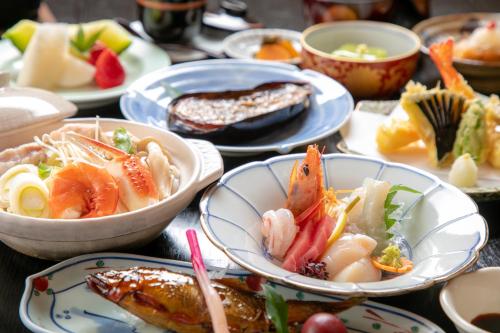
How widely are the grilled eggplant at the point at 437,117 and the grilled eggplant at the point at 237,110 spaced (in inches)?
12.9

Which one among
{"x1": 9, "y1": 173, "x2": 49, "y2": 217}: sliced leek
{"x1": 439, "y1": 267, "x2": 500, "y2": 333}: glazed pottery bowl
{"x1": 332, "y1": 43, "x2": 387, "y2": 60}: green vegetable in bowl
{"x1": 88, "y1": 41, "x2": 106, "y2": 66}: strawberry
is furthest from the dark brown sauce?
{"x1": 88, "y1": 41, "x2": 106, "y2": 66}: strawberry

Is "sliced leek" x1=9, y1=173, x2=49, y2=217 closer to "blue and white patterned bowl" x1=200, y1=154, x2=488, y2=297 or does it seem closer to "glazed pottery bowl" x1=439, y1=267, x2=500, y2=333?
"blue and white patterned bowl" x1=200, y1=154, x2=488, y2=297

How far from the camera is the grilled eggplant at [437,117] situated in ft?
5.90

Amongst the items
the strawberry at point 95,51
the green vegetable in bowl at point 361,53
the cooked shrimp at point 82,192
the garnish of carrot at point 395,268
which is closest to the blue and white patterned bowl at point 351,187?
the garnish of carrot at point 395,268

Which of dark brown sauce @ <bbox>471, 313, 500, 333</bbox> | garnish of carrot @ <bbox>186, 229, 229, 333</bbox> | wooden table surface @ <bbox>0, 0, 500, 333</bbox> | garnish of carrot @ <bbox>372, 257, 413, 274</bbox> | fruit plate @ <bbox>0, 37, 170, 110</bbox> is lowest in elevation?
fruit plate @ <bbox>0, 37, 170, 110</bbox>

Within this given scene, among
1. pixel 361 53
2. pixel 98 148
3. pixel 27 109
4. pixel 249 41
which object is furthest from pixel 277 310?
pixel 249 41

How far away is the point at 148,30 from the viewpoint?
2547 millimetres

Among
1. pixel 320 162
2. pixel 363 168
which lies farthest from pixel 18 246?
pixel 363 168

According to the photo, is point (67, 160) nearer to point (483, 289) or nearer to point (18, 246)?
point (18, 246)

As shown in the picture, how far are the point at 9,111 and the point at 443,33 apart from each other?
5.53ft

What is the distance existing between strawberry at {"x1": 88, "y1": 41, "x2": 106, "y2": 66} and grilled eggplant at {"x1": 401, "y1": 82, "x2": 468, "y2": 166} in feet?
3.34

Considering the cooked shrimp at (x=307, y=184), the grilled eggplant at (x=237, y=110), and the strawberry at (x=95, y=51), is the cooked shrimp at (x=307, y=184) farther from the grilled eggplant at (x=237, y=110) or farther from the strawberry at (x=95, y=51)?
the strawberry at (x=95, y=51)

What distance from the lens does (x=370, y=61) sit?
7.13 ft

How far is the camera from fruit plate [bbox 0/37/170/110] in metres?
2.06
